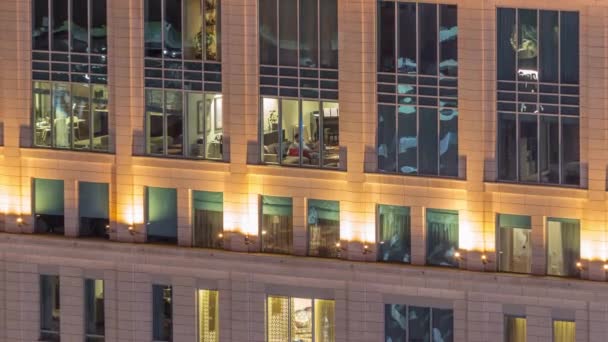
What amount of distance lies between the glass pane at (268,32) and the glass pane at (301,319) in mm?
8998

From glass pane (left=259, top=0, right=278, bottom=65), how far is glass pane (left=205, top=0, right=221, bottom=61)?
72.4 inches

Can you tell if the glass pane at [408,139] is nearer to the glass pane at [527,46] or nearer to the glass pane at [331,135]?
the glass pane at [331,135]

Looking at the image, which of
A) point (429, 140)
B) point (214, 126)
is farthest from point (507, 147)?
point (214, 126)

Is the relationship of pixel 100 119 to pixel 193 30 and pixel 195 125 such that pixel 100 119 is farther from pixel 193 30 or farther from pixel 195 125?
pixel 193 30

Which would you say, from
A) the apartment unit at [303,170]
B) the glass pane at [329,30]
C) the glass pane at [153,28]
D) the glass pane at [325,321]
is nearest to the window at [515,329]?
the apartment unit at [303,170]

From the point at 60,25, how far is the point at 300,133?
10728 millimetres

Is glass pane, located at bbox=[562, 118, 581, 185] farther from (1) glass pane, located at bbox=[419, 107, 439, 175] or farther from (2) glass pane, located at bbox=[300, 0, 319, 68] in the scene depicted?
(2) glass pane, located at bbox=[300, 0, 319, 68]

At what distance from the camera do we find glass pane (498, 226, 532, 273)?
110m

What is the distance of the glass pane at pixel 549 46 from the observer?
108 metres

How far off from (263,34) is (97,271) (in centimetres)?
1155

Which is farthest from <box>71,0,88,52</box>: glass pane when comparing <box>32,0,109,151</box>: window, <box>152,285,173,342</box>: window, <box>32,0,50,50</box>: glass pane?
<box>152,285,173,342</box>: window

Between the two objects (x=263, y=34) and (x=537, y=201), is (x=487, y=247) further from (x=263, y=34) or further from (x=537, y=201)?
(x=263, y=34)

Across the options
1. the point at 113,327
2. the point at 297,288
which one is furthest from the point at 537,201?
the point at 113,327

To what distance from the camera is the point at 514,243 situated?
361 ft
